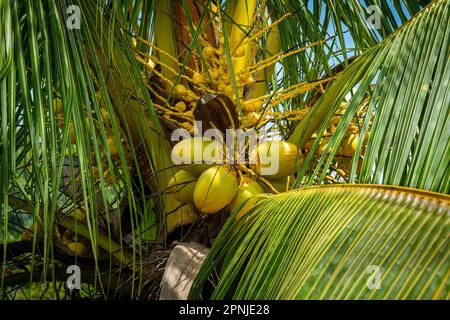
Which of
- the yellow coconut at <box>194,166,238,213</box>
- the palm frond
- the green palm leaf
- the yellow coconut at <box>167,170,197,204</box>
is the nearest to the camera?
the green palm leaf

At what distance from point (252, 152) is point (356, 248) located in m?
0.57

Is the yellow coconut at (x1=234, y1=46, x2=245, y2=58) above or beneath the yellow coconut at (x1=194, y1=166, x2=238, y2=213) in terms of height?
above

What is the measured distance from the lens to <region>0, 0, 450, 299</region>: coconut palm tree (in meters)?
0.66

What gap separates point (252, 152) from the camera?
3.98ft

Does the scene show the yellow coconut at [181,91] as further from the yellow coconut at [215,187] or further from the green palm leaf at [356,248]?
the green palm leaf at [356,248]

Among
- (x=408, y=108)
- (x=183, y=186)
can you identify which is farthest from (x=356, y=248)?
(x=183, y=186)

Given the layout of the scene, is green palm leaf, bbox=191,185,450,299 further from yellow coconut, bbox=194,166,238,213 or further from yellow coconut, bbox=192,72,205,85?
yellow coconut, bbox=192,72,205,85

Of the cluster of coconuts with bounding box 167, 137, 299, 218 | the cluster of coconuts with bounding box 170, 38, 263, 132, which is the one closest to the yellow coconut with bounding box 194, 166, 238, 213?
the cluster of coconuts with bounding box 167, 137, 299, 218

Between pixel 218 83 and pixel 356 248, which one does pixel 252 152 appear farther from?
pixel 356 248

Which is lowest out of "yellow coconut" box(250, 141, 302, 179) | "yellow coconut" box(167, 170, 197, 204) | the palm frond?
"yellow coconut" box(167, 170, 197, 204)

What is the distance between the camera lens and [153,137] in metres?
1.42

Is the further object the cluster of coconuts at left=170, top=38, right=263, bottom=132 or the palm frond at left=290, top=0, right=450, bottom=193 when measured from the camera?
the cluster of coconuts at left=170, top=38, right=263, bottom=132
